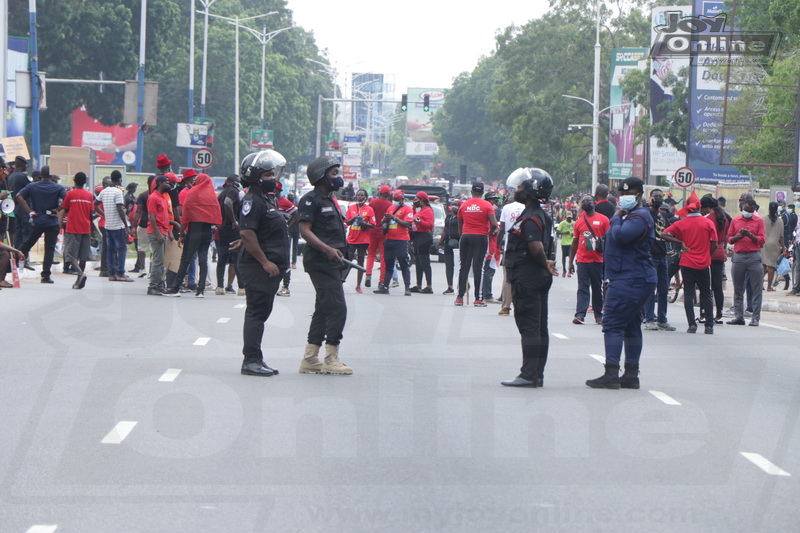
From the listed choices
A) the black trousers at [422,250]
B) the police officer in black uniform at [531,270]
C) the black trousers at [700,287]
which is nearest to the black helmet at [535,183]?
the police officer in black uniform at [531,270]

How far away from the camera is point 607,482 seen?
6887 mm

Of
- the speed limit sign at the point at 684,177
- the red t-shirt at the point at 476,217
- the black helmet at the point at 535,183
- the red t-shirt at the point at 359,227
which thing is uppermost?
the black helmet at the point at 535,183

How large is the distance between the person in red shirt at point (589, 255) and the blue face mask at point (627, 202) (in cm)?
600

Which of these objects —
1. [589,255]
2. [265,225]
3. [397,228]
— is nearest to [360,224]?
[397,228]

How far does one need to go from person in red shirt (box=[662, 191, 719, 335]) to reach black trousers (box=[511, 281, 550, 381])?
6.21 m

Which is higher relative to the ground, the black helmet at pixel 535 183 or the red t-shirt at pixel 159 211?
the black helmet at pixel 535 183

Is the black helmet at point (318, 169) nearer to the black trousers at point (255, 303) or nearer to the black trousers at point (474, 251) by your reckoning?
the black trousers at point (255, 303)

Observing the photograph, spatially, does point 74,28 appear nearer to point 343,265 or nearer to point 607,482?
A: point 343,265

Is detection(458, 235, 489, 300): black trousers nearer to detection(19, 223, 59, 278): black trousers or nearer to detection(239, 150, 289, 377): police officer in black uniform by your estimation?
detection(19, 223, 59, 278): black trousers

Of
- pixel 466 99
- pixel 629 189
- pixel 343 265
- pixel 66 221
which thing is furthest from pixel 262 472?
pixel 466 99

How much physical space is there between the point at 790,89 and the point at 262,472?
3123 centimetres

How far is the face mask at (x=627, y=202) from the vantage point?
34.4ft

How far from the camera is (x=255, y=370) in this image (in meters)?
10.5

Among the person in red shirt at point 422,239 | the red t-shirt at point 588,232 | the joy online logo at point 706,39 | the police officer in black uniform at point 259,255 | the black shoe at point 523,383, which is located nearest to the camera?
the black shoe at point 523,383
